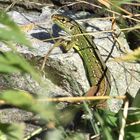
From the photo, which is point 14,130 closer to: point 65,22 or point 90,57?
point 90,57

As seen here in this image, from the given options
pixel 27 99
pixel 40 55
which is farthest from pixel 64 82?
pixel 27 99

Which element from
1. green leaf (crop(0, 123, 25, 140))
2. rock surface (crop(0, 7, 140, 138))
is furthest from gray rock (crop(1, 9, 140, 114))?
green leaf (crop(0, 123, 25, 140))

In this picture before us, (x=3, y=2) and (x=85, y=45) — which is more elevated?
(x=3, y=2)

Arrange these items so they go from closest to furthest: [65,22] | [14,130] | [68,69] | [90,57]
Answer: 1. [14,130]
2. [68,69]
3. [90,57]
4. [65,22]

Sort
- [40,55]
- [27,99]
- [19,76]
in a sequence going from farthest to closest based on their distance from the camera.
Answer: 1. [40,55]
2. [19,76]
3. [27,99]

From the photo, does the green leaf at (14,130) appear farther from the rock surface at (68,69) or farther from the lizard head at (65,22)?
the lizard head at (65,22)

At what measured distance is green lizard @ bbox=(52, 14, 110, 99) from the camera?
2.59 meters

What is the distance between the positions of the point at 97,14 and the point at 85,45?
31 cm

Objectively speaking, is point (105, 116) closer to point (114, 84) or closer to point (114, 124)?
point (114, 124)

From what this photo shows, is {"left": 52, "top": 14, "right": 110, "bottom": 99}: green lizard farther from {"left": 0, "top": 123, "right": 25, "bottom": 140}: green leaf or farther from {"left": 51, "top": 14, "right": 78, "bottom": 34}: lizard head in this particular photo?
{"left": 0, "top": 123, "right": 25, "bottom": 140}: green leaf

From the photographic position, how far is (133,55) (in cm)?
92

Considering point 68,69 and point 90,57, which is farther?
point 90,57

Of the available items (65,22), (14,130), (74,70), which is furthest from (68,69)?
(14,130)

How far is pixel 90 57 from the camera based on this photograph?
293cm
